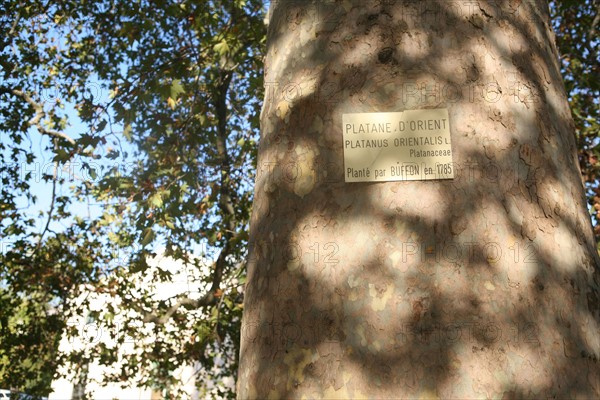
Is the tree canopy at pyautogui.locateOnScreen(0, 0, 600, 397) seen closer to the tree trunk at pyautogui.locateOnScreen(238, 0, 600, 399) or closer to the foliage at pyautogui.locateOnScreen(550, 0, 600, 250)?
the foliage at pyautogui.locateOnScreen(550, 0, 600, 250)

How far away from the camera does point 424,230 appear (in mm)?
1188

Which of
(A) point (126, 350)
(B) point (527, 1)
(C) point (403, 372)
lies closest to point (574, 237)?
(C) point (403, 372)

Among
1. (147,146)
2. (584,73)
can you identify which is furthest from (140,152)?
(584,73)

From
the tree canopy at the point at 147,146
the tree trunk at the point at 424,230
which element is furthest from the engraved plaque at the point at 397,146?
the tree canopy at the point at 147,146

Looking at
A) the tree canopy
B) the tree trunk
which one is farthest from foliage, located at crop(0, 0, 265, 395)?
the tree trunk

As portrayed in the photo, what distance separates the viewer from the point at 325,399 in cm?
111

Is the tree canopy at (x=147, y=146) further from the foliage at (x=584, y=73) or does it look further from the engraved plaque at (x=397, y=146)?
the engraved plaque at (x=397, y=146)

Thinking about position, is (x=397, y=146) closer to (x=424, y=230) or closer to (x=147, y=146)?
(x=424, y=230)

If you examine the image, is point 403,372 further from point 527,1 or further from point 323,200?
point 527,1

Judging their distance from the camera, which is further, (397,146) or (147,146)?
(147,146)

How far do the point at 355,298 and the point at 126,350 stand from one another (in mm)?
9843

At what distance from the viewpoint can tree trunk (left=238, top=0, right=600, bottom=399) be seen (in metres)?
1.11

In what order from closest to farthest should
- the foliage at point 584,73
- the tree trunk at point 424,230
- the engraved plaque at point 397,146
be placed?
1. the tree trunk at point 424,230
2. the engraved plaque at point 397,146
3. the foliage at point 584,73

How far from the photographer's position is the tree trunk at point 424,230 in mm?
1109
